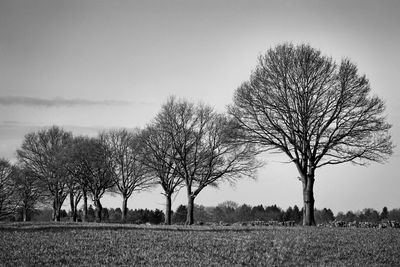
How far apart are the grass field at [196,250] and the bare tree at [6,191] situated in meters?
56.0

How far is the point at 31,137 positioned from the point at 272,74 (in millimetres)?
47704

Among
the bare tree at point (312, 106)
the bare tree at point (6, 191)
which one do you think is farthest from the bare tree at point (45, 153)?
the bare tree at point (312, 106)

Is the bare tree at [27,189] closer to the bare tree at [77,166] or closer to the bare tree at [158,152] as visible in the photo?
the bare tree at [77,166]

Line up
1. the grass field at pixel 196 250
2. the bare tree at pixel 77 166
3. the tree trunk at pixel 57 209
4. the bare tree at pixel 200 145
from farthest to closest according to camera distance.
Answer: the tree trunk at pixel 57 209
the bare tree at pixel 77 166
the bare tree at pixel 200 145
the grass field at pixel 196 250

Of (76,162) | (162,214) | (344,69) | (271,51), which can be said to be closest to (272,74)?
(271,51)

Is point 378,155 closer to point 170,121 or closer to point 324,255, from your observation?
point 324,255

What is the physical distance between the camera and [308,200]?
29047 mm

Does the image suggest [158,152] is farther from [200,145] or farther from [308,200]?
[308,200]

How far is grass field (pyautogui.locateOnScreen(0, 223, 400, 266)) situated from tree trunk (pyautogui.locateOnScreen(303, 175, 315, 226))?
9.58 meters

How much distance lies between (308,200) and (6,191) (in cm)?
5842

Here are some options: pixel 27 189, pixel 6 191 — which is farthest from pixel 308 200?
pixel 6 191

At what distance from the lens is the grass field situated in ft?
45.1

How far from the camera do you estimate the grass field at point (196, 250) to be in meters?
13.7

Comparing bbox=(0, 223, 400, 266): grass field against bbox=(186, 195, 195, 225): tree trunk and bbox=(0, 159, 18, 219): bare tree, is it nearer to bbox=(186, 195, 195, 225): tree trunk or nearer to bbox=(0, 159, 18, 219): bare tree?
bbox=(186, 195, 195, 225): tree trunk
